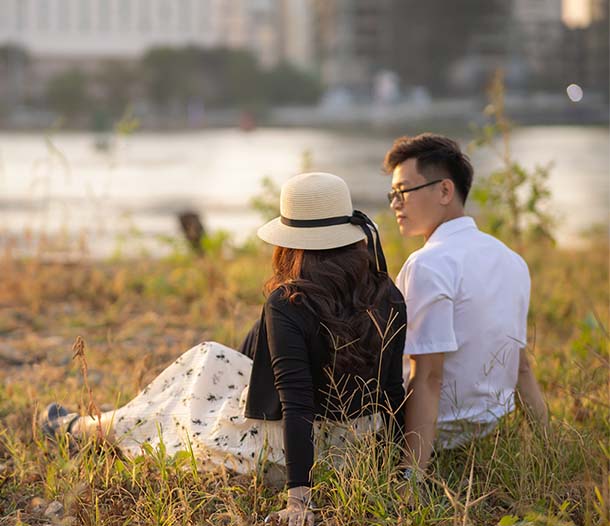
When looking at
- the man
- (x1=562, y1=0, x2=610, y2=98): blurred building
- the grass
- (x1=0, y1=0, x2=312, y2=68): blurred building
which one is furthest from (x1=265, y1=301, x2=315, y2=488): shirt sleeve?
(x1=0, y1=0, x2=312, y2=68): blurred building

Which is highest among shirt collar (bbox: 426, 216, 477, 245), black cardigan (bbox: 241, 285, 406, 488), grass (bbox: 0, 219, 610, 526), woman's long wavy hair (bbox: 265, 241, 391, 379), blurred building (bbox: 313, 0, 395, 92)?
blurred building (bbox: 313, 0, 395, 92)

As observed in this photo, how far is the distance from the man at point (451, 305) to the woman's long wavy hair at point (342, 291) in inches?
8.1

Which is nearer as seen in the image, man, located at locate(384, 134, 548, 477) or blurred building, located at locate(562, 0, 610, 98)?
man, located at locate(384, 134, 548, 477)

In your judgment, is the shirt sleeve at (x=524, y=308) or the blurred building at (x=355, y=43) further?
the blurred building at (x=355, y=43)

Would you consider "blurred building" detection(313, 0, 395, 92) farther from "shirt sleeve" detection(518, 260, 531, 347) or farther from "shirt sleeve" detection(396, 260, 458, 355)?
"shirt sleeve" detection(396, 260, 458, 355)

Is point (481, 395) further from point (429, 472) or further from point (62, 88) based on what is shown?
point (62, 88)

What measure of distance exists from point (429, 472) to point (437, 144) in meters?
0.91

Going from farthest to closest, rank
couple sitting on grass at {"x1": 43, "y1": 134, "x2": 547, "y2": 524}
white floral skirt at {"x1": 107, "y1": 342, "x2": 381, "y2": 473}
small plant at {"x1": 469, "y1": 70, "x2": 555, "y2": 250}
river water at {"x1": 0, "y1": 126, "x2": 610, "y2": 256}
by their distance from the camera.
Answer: river water at {"x1": 0, "y1": 126, "x2": 610, "y2": 256}
small plant at {"x1": 469, "y1": 70, "x2": 555, "y2": 250}
white floral skirt at {"x1": 107, "y1": 342, "x2": 381, "y2": 473}
couple sitting on grass at {"x1": 43, "y1": 134, "x2": 547, "y2": 524}

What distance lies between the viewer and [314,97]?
90.2 metres

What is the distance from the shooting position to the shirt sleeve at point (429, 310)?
2.60 metres

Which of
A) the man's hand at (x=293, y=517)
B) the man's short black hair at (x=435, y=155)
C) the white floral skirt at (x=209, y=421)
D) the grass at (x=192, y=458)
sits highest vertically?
the man's short black hair at (x=435, y=155)

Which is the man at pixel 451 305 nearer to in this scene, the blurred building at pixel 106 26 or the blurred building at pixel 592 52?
the blurred building at pixel 592 52

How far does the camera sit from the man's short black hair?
2.75m

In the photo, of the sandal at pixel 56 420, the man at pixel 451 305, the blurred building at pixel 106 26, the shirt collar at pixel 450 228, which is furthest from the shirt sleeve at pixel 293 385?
the blurred building at pixel 106 26
